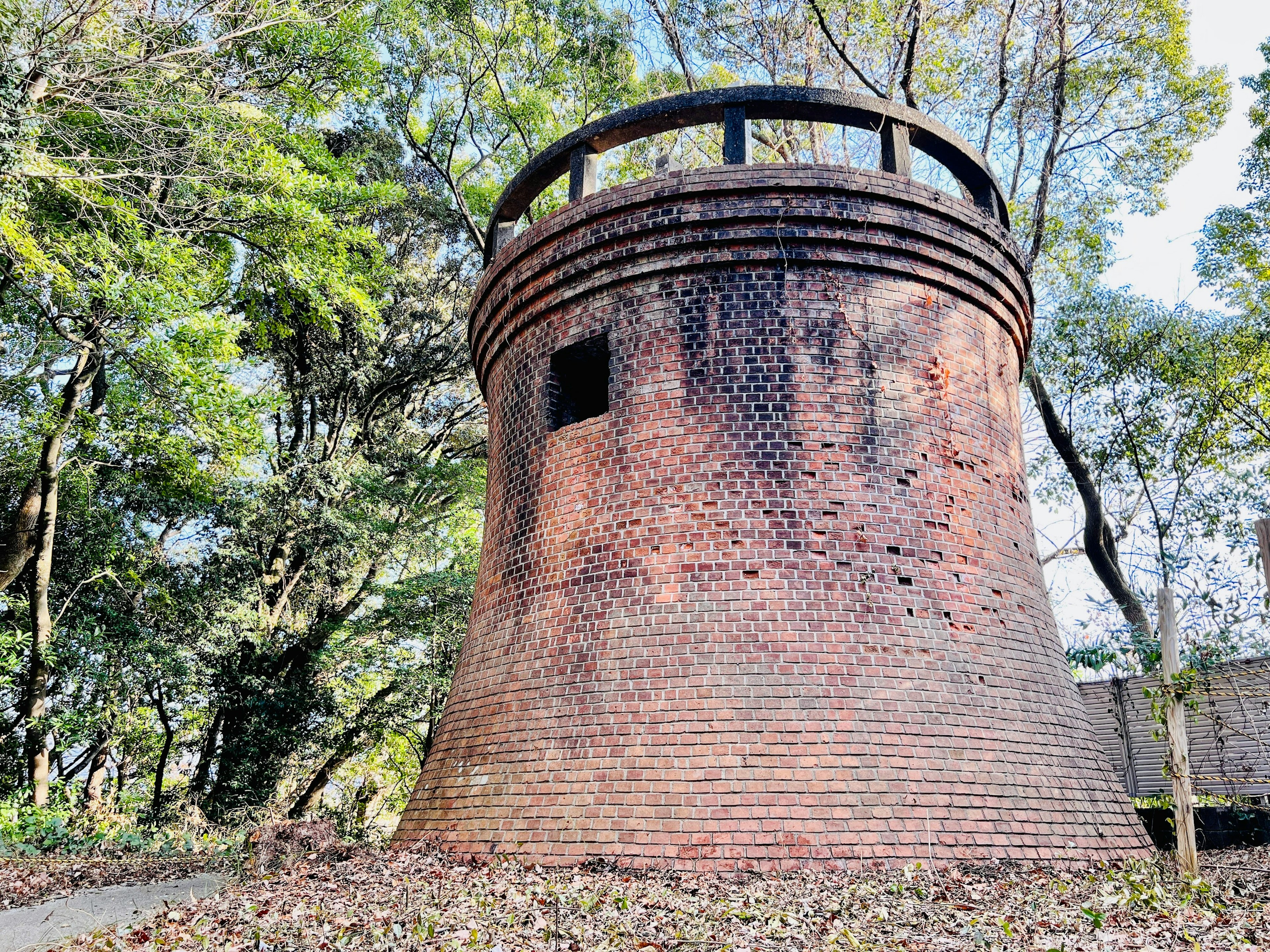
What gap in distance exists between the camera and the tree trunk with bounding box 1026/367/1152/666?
1412cm

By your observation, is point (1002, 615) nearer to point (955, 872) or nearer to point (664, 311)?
point (955, 872)

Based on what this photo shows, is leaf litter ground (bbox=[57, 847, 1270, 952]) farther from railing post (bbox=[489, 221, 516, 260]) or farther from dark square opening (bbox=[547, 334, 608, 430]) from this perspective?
railing post (bbox=[489, 221, 516, 260])

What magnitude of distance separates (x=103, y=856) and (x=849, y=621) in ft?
23.5

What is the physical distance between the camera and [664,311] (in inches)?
267

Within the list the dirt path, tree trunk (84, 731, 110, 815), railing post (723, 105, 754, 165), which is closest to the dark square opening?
railing post (723, 105, 754, 165)

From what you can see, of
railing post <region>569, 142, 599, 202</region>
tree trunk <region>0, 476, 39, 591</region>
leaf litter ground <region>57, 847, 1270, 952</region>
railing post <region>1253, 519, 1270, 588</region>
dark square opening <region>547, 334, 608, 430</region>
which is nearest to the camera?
leaf litter ground <region>57, 847, 1270, 952</region>

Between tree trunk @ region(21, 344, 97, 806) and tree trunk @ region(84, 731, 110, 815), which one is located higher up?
tree trunk @ region(21, 344, 97, 806)

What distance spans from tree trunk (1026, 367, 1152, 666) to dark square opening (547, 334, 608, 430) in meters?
9.37

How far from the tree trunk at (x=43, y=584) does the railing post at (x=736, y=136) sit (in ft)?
27.2

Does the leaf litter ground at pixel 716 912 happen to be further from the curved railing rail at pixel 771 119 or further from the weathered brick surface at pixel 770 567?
the curved railing rail at pixel 771 119

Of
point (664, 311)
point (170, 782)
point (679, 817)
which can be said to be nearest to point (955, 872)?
point (679, 817)

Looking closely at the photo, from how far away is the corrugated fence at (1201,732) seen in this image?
7.36 metres

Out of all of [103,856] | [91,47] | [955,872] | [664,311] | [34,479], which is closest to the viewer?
[955,872]

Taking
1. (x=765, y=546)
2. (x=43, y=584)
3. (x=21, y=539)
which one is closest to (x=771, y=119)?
(x=765, y=546)
